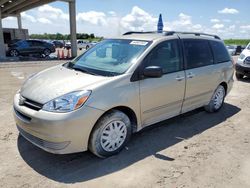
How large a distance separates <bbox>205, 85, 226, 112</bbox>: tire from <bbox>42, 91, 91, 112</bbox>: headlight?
332 cm

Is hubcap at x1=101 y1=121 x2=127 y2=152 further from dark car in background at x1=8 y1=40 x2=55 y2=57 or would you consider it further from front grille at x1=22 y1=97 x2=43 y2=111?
dark car in background at x1=8 y1=40 x2=55 y2=57

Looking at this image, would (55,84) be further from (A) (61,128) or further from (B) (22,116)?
(A) (61,128)

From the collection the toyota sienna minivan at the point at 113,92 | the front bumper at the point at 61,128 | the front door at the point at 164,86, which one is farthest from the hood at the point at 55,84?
the front door at the point at 164,86

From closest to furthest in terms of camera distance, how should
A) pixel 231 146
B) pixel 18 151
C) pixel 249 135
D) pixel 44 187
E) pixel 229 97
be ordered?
1. pixel 44 187
2. pixel 18 151
3. pixel 231 146
4. pixel 249 135
5. pixel 229 97

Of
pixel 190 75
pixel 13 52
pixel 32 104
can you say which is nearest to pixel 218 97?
pixel 190 75

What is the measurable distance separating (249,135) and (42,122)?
11.8ft

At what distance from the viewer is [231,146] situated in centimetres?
415

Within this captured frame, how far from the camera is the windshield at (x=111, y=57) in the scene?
385cm

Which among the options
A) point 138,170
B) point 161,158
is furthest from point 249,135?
point 138,170

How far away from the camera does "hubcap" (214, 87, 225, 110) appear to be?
566 centimetres

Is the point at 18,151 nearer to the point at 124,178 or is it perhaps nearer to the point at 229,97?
the point at 124,178

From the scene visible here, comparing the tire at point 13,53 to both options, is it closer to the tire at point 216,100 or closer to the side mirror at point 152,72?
the tire at point 216,100

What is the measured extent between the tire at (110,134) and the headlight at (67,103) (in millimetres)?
403

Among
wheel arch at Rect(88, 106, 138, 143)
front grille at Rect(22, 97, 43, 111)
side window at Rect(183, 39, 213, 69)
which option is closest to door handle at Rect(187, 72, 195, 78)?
side window at Rect(183, 39, 213, 69)
